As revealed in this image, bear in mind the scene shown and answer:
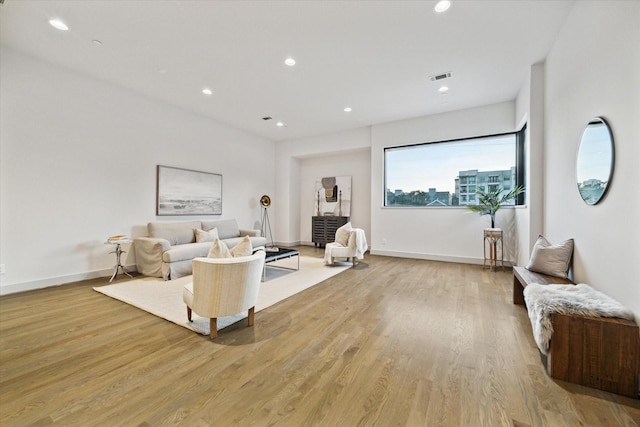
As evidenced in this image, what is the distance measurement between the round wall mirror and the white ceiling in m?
1.52

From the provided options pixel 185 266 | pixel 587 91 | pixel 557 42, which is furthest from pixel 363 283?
pixel 557 42

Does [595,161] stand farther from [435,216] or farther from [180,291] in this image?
[180,291]

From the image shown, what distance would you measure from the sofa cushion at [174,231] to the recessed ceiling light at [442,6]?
5.21 m

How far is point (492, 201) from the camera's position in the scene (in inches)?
197

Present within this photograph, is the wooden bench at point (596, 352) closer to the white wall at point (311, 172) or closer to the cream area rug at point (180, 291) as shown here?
the cream area rug at point (180, 291)

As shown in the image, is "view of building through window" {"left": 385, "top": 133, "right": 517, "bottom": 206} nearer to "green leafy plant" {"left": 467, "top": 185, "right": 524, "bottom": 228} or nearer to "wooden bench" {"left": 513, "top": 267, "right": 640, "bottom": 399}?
"green leafy plant" {"left": 467, "top": 185, "right": 524, "bottom": 228}

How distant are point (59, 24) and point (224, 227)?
12.9 ft

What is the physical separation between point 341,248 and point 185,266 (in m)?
2.82

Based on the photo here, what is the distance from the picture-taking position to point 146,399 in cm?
156

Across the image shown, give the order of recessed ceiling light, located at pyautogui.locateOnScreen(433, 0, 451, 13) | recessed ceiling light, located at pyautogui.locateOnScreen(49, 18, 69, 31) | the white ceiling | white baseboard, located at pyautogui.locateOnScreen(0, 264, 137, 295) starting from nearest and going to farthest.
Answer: recessed ceiling light, located at pyautogui.locateOnScreen(433, 0, 451, 13) < the white ceiling < recessed ceiling light, located at pyautogui.locateOnScreen(49, 18, 69, 31) < white baseboard, located at pyautogui.locateOnScreen(0, 264, 137, 295)

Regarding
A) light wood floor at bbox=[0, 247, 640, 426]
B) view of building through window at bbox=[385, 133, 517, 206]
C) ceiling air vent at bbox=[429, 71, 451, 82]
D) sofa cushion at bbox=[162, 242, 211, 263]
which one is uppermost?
ceiling air vent at bbox=[429, 71, 451, 82]

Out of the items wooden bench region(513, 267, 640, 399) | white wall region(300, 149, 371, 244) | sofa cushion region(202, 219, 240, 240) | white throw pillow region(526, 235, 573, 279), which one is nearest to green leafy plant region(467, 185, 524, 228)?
white throw pillow region(526, 235, 573, 279)

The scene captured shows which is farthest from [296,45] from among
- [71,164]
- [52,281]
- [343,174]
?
[52,281]

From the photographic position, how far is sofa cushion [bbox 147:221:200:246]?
4754 millimetres
